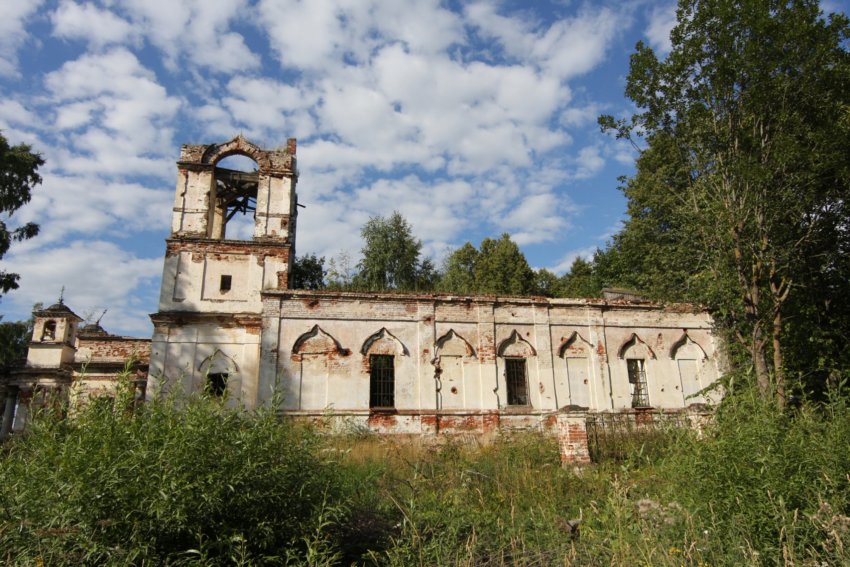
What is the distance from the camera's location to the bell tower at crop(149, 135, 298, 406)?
1705cm

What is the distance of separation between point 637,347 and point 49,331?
25.6 meters

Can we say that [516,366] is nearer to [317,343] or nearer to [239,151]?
[317,343]

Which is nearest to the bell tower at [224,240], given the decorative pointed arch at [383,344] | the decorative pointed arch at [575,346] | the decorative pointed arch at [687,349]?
the decorative pointed arch at [383,344]

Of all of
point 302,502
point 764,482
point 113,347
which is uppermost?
point 113,347

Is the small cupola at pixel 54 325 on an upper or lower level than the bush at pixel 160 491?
upper

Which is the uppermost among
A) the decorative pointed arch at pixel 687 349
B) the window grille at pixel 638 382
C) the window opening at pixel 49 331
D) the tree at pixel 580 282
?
the tree at pixel 580 282

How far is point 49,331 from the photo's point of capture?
24703mm

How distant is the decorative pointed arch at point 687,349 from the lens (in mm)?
19420

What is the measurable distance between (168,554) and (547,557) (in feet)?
11.6

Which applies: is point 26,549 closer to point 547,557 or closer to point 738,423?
point 547,557

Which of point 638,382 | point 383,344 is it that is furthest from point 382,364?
point 638,382

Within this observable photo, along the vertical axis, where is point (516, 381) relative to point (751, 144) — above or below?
below

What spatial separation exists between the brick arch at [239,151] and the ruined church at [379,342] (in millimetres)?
44

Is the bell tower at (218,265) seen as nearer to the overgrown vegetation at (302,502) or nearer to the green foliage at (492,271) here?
the overgrown vegetation at (302,502)
